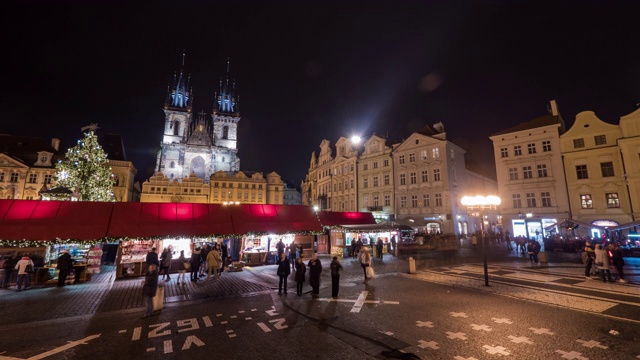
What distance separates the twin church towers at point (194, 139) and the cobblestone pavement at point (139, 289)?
68.9 meters

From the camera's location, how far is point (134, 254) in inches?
725

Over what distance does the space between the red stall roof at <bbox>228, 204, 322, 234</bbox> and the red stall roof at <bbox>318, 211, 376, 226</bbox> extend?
5.85 ft

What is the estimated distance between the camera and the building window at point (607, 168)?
93.8ft

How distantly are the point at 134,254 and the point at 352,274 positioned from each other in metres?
14.0

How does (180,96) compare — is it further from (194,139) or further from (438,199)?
(438,199)

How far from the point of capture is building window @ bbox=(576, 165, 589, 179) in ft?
98.5

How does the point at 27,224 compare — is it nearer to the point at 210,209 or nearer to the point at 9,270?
the point at 9,270

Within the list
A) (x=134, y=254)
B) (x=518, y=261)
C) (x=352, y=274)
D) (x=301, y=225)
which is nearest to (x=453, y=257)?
(x=518, y=261)

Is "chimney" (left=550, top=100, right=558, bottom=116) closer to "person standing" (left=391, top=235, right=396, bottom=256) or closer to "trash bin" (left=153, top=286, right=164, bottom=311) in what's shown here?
"person standing" (left=391, top=235, right=396, bottom=256)

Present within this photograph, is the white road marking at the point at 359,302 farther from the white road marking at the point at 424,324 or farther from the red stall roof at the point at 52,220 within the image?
the red stall roof at the point at 52,220

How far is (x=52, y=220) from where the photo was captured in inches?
640

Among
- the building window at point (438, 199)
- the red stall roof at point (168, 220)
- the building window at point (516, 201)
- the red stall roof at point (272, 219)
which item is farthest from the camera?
the building window at point (438, 199)

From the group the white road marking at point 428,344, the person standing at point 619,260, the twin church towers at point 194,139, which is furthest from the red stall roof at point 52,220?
the twin church towers at point 194,139

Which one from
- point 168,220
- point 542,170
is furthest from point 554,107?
point 168,220
